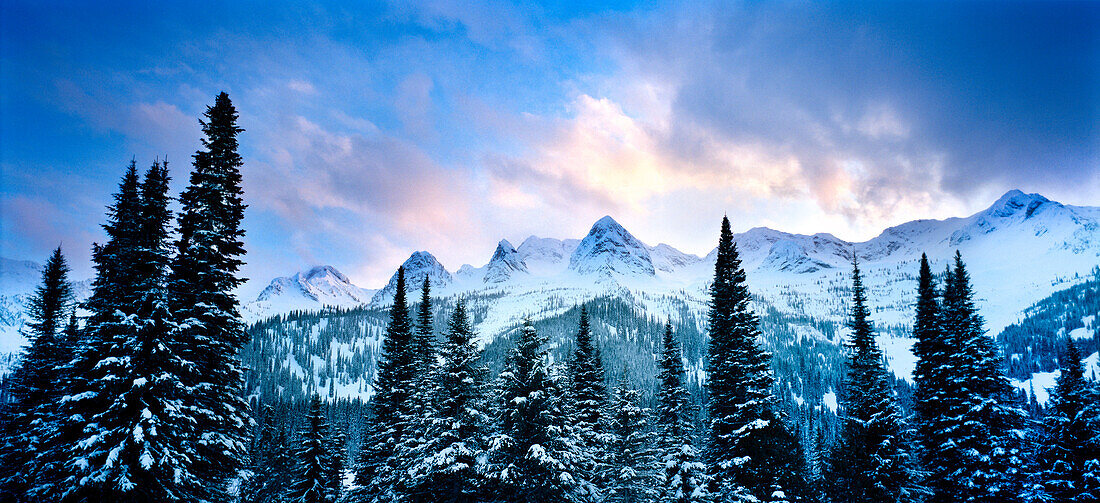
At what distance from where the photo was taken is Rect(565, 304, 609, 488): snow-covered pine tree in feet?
101

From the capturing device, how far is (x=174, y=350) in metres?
16.2

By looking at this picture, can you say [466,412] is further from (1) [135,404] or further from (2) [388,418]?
(1) [135,404]

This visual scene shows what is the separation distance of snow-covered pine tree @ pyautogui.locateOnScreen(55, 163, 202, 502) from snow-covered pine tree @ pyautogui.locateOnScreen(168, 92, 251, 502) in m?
0.50

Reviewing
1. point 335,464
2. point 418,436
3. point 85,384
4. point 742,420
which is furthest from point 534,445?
point 335,464

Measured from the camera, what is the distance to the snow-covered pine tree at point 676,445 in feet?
94.4

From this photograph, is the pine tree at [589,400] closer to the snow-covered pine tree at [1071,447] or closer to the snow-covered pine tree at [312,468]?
the snow-covered pine tree at [312,468]

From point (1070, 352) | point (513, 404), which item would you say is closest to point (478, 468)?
point (513, 404)

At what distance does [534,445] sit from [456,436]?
13.3 feet

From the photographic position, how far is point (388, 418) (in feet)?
108

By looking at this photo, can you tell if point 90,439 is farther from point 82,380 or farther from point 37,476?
point 37,476

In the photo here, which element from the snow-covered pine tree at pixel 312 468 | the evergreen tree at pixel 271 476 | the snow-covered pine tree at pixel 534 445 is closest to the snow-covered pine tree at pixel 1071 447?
the snow-covered pine tree at pixel 534 445

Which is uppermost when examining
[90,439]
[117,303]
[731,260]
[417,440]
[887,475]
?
[731,260]

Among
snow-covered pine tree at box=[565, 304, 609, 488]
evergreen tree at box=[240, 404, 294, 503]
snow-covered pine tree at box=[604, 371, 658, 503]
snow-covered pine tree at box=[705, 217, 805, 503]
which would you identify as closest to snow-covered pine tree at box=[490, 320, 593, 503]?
snow-covered pine tree at box=[565, 304, 609, 488]

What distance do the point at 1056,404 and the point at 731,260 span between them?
19221 mm
